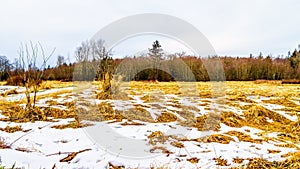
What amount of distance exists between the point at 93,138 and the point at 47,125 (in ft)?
3.13

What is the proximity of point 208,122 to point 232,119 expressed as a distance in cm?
53

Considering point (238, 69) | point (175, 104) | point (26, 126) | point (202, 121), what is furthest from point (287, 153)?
point (238, 69)

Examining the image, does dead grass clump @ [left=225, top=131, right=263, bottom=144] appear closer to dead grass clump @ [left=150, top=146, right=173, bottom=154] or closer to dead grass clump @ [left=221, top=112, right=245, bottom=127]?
dead grass clump @ [left=221, top=112, right=245, bottom=127]

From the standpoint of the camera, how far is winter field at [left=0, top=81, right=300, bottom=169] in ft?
9.11

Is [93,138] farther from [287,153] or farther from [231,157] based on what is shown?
[287,153]

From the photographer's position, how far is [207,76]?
14.8 m

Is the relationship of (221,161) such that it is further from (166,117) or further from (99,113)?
(99,113)

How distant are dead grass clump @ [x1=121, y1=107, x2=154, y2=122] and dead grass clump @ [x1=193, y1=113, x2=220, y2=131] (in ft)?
2.58

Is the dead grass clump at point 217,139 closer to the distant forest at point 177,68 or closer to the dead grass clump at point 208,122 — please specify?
the dead grass clump at point 208,122

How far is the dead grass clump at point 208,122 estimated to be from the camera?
417 cm

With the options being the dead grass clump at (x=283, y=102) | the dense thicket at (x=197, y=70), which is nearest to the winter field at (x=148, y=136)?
the dead grass clump at (x=283, y=102)

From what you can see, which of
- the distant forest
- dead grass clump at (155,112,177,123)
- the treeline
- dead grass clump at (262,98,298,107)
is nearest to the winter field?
dead grass clump at (155,112,177,123)

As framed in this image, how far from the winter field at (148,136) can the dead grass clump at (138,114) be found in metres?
0.02

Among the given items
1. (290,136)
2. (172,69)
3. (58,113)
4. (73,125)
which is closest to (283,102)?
(290,136)
